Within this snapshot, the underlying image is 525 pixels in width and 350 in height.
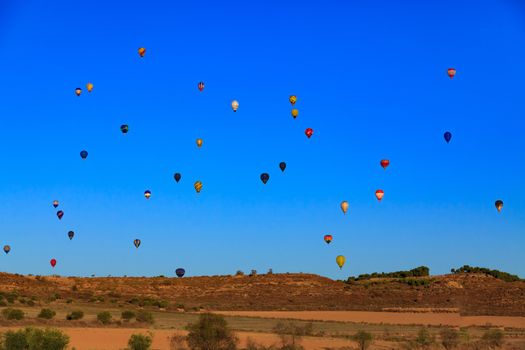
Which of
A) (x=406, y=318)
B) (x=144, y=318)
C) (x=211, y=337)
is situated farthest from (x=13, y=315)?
(x=406, y=318)

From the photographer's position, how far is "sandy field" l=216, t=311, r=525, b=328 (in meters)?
72.1

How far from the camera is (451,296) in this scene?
342 feet

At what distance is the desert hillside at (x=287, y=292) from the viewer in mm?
92438

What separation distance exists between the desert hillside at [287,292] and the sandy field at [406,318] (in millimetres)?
6506

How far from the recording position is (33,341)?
33031mm

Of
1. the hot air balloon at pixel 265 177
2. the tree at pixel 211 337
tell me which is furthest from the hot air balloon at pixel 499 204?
the tree at pixel 211 337

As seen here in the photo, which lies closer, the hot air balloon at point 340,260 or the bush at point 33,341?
the bush at point 33,341

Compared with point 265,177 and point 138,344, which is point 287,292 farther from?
point 138,344

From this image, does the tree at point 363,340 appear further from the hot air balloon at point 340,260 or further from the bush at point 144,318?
the hot air balloon at point 340,260

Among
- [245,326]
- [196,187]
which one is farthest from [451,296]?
[245,326]

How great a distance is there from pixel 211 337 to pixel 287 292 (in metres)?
72.2

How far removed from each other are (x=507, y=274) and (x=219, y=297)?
54.8 metres

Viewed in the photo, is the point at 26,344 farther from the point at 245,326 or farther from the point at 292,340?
the point at 245,326

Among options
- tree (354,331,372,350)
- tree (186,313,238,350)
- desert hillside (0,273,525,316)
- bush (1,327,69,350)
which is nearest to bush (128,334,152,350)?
Answer: tree (186,313,238,350)
